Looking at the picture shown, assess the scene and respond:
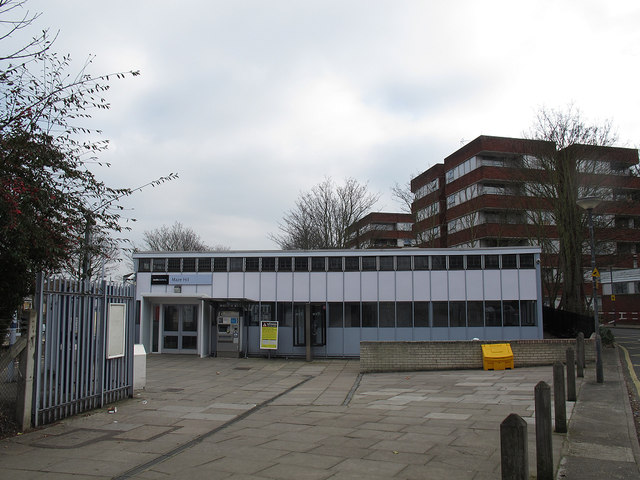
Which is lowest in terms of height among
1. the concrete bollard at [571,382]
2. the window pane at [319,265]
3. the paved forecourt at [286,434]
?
the paved forecourt at [286,434]

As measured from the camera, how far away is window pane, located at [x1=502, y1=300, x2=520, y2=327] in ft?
80.0

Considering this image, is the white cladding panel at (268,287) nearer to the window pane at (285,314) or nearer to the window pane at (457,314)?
the window pane at (285,314)

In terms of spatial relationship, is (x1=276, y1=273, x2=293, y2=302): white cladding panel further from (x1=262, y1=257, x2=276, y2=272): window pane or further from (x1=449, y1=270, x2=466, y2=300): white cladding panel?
(x1=449, y1=270, x2=466, y2=300): white cladding panel

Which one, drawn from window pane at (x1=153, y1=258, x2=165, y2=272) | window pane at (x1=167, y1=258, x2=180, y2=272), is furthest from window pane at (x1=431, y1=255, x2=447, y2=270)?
window pane at (x1=153, y1=258, x2=165, y2=272)

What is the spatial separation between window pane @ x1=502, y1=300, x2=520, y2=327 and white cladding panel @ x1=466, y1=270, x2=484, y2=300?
4.09 ft

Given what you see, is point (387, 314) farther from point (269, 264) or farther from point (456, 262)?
point (269, 264)

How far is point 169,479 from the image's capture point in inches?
230

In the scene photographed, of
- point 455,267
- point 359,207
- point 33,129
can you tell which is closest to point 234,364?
point 455,267

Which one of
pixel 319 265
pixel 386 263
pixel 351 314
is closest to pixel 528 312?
pixel 386 263

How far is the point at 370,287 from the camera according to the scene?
24609 millimetres

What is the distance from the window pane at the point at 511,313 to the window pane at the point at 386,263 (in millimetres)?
5467

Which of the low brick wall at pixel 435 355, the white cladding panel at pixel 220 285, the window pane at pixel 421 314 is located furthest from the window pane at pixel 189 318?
the window pane at pixel 421 314

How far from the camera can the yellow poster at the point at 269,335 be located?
23273mm

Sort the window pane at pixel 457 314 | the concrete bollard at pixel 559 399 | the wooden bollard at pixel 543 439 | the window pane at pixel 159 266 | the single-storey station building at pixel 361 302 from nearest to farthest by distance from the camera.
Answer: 1. the wooden bollard at pixel 543 439
2. the concrete bollard at pixel 559 399
3. the single-storey station building at pixel 361 302
4. the window pane at pixel 457 314
5. the window pane at pixel 159 266
